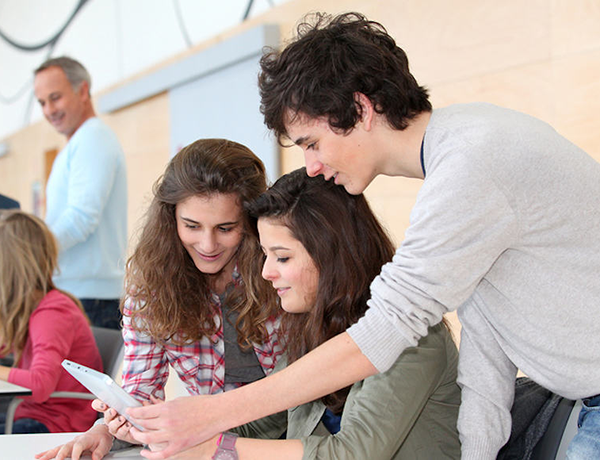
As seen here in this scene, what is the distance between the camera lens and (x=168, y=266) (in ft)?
5.45

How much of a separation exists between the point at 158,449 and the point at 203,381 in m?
0.56

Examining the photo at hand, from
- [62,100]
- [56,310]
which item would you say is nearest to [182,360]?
[56,310]

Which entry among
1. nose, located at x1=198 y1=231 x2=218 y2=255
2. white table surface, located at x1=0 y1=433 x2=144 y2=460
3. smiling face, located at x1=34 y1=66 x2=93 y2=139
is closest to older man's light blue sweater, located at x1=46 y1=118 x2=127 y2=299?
smiling face, located at x1=34 y1=66 x2=93 y2=139

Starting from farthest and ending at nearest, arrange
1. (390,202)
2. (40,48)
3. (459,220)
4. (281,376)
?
(40,48) < (390,202) < (281,376) < (459,220)

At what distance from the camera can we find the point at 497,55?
237cm

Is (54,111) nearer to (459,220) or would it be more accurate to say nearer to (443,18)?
(443,18)

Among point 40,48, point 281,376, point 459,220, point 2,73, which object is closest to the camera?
point 459,220

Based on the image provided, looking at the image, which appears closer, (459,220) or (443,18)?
(459,220)

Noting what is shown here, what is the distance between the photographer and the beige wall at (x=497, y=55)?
6.93 feet

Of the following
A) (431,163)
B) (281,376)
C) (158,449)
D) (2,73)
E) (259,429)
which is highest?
(2,73)

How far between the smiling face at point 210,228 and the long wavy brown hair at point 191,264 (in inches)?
0.6

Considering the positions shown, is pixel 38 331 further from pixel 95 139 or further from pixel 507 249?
pixel 507 249

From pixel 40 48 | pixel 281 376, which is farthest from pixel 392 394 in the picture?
pixel 40 48

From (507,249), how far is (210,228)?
30.0 inches
